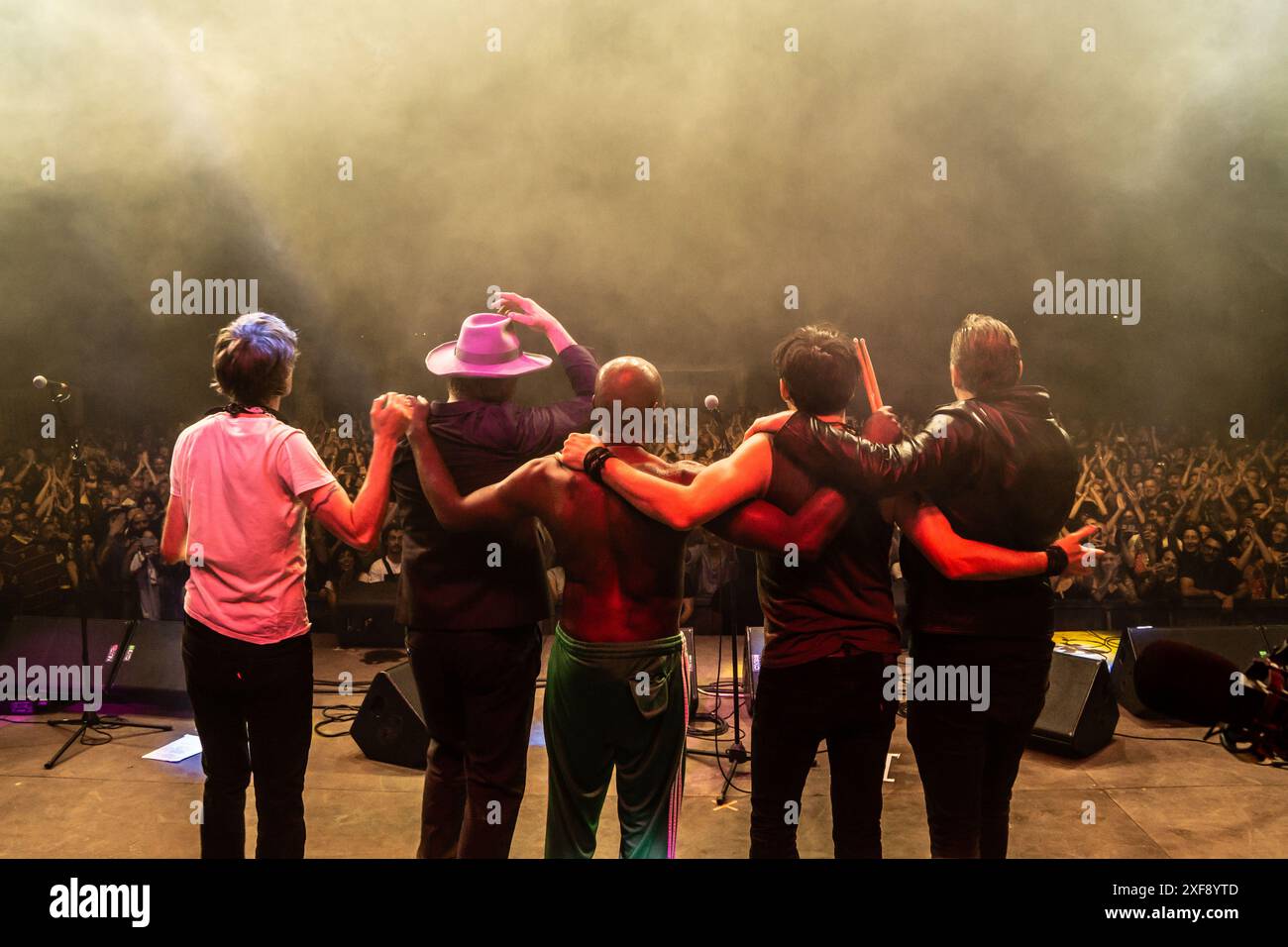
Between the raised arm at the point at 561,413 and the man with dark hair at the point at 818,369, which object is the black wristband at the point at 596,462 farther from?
the man with dark hair at the point at 818,369

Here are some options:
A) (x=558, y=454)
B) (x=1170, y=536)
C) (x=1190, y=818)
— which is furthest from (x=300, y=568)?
(x=1170, y=536)

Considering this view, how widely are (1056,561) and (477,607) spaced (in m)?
1.77

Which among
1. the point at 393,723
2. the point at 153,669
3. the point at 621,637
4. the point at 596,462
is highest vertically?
the point at 596,462

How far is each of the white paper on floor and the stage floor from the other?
0.06 m

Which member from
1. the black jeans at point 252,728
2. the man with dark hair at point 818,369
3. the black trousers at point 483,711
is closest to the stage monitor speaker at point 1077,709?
the man with dark hair at point 818,369

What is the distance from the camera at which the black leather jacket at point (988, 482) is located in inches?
107

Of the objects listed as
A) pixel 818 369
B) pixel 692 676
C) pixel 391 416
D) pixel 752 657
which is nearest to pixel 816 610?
pixel 818 369

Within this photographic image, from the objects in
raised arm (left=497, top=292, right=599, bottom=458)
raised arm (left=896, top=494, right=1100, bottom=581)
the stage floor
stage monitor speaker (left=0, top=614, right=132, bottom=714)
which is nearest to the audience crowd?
Answer: stage monitor speaker (left=0, top=614, right=132, bottom=714)

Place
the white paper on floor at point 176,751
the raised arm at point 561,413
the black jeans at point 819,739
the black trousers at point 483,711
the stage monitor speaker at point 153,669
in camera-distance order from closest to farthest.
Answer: the black jeans at point 819,739
the black trousers at point 483,711
the raised arm at point 561,413
the white paper on floor at point 176,751
the stage monitor speaker at point 153,669

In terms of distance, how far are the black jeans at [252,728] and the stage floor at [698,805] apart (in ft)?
3.75

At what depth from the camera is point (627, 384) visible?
8.88 feet

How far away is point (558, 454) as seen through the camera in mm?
2781

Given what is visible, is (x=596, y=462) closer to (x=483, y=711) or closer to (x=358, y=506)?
(x=358, y=506)
